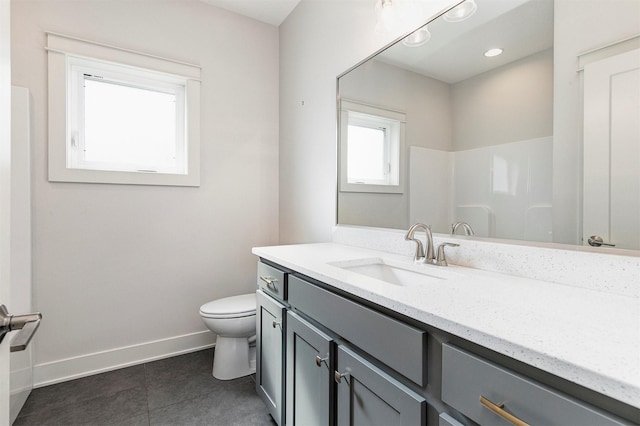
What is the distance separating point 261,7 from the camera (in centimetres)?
239

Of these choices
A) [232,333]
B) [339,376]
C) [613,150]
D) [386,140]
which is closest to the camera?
[613,150]

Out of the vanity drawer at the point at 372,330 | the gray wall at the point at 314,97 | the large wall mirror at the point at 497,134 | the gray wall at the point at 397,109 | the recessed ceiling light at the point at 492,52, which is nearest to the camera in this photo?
the vanity drawer at the point at 372,330

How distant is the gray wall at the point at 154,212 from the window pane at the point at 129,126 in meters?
0.24

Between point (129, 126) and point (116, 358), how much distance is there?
5.38ft

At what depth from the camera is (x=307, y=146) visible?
2250mm

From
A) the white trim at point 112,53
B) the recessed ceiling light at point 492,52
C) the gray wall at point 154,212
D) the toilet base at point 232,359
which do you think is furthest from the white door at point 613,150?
the white trim at point 112,53

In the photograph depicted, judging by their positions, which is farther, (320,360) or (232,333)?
(232,333)

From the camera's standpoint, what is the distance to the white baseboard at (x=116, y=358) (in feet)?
6.15

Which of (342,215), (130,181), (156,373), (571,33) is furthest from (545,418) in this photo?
(130,181)

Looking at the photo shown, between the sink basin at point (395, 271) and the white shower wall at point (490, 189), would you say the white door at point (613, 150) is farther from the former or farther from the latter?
the sink basin at point (395, 271)

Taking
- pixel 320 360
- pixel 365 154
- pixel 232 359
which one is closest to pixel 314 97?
pixel 365 154

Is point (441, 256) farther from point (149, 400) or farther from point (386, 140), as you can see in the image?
point (149, 400)

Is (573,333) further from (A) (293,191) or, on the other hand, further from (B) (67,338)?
(B) (67,338)

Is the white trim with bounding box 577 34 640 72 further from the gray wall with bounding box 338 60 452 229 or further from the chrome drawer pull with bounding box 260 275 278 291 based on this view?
the chrome drawer pull with bounding box 260 275 278 291
